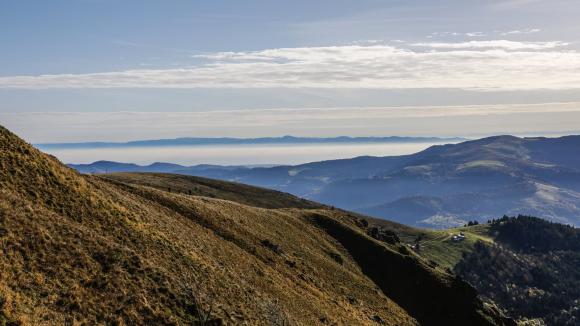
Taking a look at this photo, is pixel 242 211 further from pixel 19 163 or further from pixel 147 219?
pixel 19 163

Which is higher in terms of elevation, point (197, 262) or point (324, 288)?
point (197, 262)

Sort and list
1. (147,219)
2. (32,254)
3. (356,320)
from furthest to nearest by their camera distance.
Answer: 1. (356,320)
2. (147,219)
3. (32,254)

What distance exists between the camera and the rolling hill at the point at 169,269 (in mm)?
37688


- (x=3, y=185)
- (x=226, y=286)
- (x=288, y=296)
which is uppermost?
(x=3, y=185)

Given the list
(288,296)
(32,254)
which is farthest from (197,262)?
(32,254)

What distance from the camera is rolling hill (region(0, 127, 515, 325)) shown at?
37688mm

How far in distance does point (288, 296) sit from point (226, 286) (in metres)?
13.5

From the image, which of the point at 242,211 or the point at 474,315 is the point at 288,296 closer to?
the point at 242,211

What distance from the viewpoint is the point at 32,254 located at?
127 ft

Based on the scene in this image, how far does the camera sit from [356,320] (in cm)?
6969

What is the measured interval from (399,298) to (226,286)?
53.5 m

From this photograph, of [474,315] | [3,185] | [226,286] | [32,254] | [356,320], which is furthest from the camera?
[474,315]

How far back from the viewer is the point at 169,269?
4900cm

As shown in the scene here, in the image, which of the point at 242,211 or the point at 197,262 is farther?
the point at 242,211
